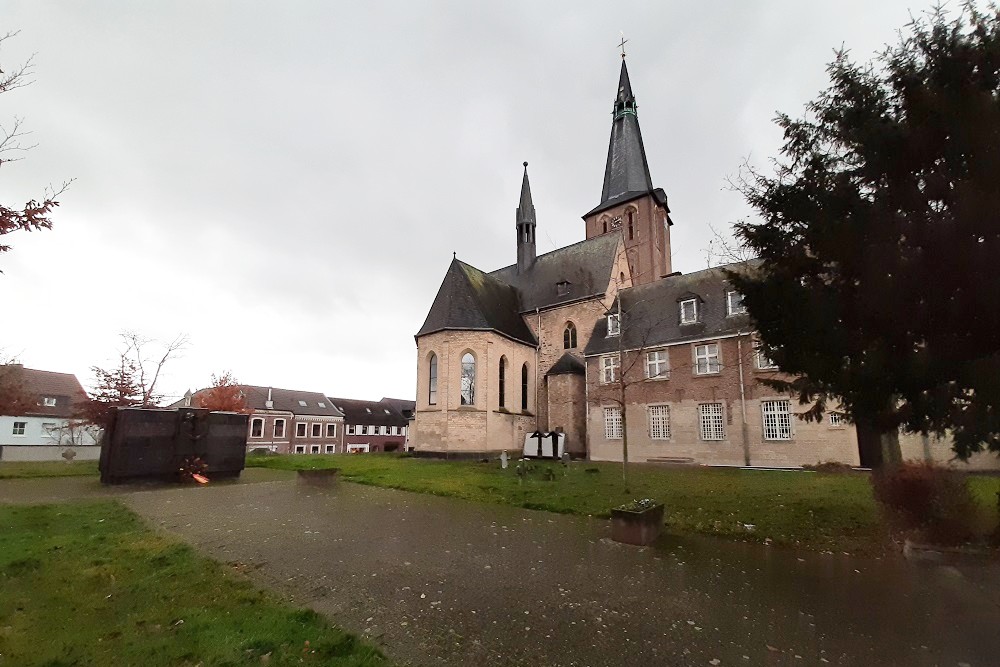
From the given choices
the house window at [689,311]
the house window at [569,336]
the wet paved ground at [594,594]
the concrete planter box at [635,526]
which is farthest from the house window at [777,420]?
the concrete planter box at [635,526]

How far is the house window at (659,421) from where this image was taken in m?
23.8

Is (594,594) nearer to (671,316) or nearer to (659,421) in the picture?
(659,421)

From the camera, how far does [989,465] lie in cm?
1702

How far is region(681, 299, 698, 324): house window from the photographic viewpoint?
24.3 m

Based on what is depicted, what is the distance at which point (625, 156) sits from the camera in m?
44.8

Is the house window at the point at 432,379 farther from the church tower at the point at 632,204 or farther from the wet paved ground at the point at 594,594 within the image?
the wet paved ground at the point at 594,594

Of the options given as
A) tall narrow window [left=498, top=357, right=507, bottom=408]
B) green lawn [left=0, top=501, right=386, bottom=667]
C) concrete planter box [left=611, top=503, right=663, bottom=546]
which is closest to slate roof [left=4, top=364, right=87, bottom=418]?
tall narrow window [left=498, top=357, right=507, bottom=408]

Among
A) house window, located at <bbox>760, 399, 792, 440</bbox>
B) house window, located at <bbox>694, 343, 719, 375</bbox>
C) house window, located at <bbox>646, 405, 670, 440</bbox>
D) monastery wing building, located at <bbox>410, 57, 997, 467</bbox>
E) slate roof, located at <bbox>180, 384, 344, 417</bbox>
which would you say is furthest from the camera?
slate roof, located at <bbox>180, 384, 344, 417</bbox>

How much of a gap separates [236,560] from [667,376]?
69.9 feet

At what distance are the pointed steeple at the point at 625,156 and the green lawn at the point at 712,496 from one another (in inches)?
1219

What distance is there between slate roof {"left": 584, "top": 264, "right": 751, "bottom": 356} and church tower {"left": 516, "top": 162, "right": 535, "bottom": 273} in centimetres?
1165

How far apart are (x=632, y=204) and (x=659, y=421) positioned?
2347cm

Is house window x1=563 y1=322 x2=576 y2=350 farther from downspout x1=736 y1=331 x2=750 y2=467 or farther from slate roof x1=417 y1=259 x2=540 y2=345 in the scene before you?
downspout x1=736 y1=331 x2=750 y2=467

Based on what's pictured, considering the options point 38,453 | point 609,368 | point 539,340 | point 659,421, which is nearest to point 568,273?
point 539,340
